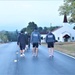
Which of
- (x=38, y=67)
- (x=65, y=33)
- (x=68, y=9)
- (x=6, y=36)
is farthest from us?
(x=6, y=36)

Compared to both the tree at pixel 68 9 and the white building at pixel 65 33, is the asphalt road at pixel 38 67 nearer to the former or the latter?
the tree at pixel 68 9

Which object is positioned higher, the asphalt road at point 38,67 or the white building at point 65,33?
the white building at point 65,33

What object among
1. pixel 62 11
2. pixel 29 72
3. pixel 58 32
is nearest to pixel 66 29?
pixel 58 32

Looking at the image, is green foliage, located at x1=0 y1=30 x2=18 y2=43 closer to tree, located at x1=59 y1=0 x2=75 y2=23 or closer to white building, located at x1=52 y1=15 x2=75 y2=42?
white building, located at x1=52 y1=15 x2=75 y2=42

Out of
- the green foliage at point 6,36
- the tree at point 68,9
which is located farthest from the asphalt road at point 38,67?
the green foliage at point 6,36

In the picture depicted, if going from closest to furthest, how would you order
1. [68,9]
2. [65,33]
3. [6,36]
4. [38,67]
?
[38,67], [68,9], [65,33], [6,36]

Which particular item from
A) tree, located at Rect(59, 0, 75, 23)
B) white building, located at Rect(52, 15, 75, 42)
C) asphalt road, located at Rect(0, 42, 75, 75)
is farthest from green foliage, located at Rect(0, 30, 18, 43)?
asphalt road, located at Rect(0, 42, 75, 75)

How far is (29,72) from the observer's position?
44.7 ft

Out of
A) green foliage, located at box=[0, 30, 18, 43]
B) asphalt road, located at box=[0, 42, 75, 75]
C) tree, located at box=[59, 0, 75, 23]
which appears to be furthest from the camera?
green foliage, located at box=[0, 30, 18, 43]

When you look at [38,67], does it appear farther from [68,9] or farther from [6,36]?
[6,36]

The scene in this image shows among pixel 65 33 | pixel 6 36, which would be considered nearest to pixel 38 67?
pixel 65 33

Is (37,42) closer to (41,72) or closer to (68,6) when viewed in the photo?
(41,72)

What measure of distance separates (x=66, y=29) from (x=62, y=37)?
16.8ft

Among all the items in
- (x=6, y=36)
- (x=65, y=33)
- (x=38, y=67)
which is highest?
(x=65, y=33)
